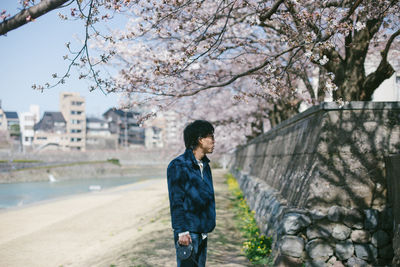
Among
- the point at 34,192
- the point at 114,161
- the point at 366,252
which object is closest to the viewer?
the point at 366,252

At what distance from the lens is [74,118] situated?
84.1 m

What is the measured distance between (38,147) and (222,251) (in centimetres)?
8502

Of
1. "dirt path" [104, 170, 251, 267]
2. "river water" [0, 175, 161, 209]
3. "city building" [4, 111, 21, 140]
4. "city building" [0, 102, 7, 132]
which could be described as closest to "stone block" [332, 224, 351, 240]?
"dirt path" [104, 170, 251, 267]

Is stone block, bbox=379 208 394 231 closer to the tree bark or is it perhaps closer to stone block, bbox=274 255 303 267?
stone block, bbox=274 255 303 267

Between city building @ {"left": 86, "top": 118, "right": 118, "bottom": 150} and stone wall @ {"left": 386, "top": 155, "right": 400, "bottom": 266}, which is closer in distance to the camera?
stone wall @ {"left": 386, "top": 155, "right": 400, "bottom": 266}

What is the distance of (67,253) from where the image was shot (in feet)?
32.5

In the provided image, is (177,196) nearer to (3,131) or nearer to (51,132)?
(51,132)

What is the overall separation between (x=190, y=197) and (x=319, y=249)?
9.26ft

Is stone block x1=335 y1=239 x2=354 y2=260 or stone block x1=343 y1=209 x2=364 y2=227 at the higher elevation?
stone block x1=343 y1=209 x2=364 y2=227

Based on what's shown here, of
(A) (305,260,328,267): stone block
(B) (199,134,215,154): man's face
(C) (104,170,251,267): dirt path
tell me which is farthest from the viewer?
(C) (104,170,251,267): dirt path

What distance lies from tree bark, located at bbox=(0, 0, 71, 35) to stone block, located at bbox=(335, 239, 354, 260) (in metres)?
4.80

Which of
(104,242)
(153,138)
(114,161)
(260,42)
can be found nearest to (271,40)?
(260,42)

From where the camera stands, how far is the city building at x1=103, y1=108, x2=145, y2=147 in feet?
296

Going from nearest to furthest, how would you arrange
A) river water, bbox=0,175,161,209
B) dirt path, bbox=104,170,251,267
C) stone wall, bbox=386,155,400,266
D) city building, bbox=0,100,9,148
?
stone wall, bbox=386,155,400,266
dirt path, bbox=104,170,251,267
river water, bbox=0,175,161,209
city building, bbox=0,100,9,148
